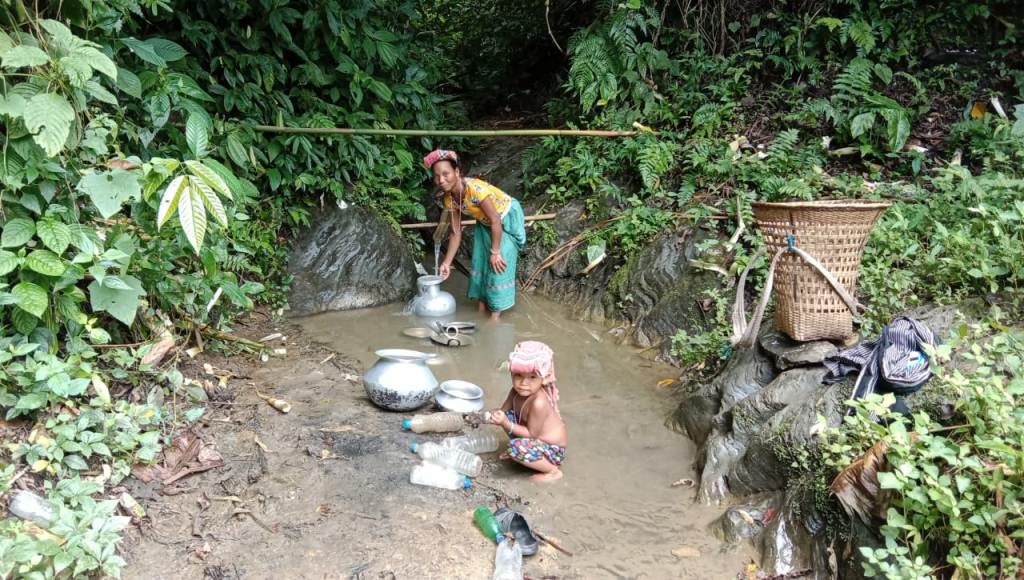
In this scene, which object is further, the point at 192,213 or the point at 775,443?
the point at 775,443

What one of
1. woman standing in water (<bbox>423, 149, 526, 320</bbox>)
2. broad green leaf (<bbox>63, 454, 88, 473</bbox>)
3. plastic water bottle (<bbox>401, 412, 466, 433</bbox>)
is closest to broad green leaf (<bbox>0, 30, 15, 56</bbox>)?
broad green leaf (<bbox>63, 454, 88, 473</bbox>)

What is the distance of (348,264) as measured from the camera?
688cm

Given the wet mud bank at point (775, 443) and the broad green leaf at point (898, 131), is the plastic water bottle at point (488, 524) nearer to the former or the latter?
the wet mud bank at point (775, 443)

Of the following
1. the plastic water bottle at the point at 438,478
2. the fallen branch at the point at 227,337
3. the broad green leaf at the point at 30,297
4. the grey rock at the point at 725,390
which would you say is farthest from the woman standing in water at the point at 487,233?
the broad green leaf at the point at 30,297

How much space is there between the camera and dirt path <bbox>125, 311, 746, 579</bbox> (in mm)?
2914

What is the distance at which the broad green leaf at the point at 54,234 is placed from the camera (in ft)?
10.6

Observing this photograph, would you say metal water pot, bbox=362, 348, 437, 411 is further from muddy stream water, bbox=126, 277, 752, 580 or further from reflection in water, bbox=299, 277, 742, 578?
reflection in water, bbox=299, 277, 742, 578

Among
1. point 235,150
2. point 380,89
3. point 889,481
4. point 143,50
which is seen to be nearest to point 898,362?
point 889,481

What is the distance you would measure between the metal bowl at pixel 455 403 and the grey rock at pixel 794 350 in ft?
5.83

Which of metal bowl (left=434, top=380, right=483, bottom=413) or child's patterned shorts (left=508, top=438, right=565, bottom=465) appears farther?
metal bowl (left=434, top=380, right=483, bottom=413)

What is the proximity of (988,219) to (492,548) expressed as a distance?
11.8 feet

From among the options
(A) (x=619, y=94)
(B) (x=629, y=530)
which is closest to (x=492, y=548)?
(B) (x=629, y=530)

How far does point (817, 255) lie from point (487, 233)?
3333 millimetres

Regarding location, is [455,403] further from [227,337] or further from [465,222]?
[465,222]
